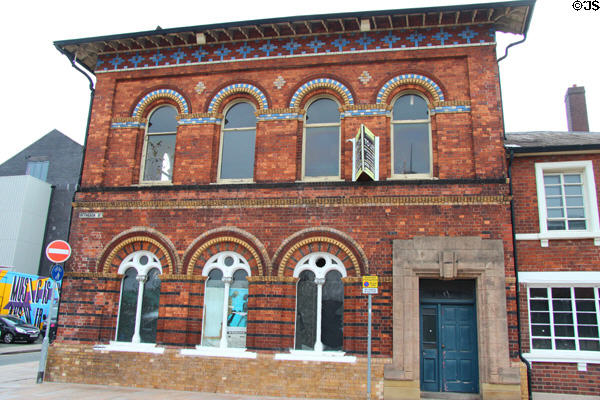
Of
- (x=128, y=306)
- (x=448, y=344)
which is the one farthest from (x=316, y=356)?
(x=128, y=306)

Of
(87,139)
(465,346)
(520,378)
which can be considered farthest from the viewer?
(87,139)

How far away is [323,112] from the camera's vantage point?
12.8 metres

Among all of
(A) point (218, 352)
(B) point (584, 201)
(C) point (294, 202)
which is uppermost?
(B) point (584, 201)

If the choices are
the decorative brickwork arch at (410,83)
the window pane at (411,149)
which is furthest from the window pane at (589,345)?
the decorative brickwork arch at (410,83)

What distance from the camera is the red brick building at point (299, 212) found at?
35.7 ft

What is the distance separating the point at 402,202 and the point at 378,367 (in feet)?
12.2

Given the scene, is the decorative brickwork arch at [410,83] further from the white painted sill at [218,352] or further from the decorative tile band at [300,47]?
the white painted sill at [218,352]

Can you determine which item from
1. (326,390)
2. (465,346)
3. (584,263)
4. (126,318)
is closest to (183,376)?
(126,318)

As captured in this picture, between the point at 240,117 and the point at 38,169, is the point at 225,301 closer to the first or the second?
the point at 240,117

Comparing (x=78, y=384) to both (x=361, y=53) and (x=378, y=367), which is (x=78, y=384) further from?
(x=361, y=53)

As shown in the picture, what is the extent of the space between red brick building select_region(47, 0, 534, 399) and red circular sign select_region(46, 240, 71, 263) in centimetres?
71

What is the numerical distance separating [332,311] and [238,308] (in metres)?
2.29

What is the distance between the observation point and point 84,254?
42.0 feet

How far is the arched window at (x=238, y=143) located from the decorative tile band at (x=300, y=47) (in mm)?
1447
